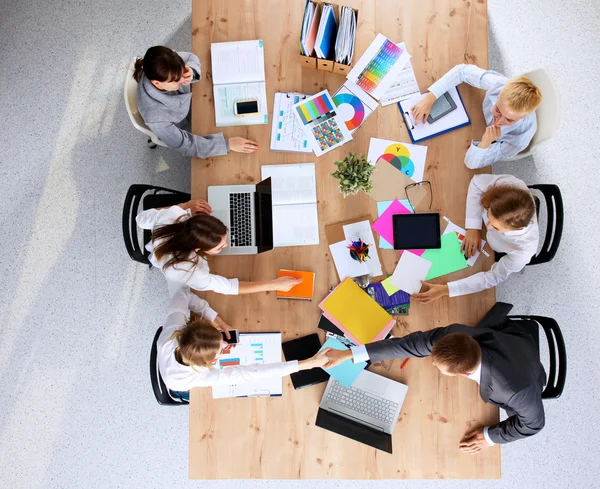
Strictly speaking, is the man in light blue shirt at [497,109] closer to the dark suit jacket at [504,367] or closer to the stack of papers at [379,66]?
the stack of papers at [379,66]

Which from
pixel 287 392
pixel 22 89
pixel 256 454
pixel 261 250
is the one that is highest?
pixel 22 89

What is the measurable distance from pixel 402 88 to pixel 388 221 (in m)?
0.62

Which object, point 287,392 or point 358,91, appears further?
point 358,91

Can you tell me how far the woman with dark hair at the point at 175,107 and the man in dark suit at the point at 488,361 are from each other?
1.03 metres

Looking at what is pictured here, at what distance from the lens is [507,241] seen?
199 centimetres

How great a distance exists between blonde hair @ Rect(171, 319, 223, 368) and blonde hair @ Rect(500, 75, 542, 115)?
58.2 inches

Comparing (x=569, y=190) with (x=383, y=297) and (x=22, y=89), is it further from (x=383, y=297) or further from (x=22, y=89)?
(x=22, y=89)

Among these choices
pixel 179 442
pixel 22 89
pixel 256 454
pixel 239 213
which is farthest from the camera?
pixel 22 89

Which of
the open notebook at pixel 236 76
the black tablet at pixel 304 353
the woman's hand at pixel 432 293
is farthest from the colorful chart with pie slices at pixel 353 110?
the black tablet at pixel 304 353

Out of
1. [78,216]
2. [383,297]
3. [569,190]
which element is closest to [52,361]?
[78,216]

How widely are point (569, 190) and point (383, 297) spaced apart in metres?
1.54

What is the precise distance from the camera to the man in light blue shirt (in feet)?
6.23

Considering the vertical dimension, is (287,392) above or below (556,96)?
below

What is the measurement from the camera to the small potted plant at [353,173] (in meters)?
1.92
